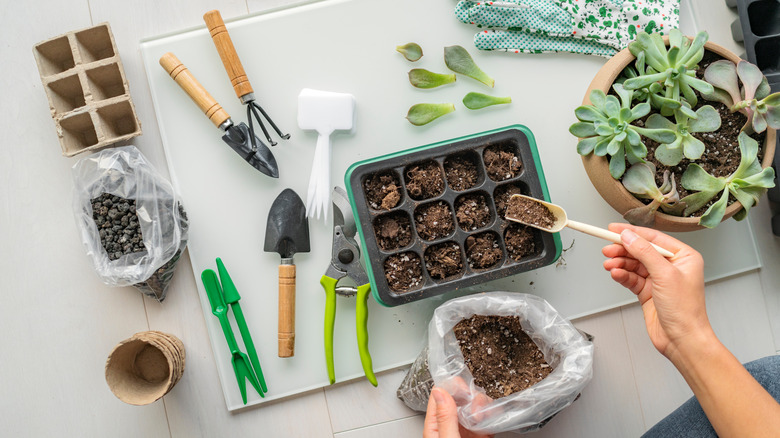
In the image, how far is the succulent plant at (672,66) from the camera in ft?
2.57

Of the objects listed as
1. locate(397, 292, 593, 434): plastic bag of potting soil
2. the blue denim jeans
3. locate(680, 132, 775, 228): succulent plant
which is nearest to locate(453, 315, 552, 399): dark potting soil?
locate(397, 292, 593, 434): plastic bag of potting soil

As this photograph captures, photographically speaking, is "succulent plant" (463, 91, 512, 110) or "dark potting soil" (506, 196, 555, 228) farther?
"succulent plant" (463, 91, 512, 110)

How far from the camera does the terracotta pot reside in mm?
811

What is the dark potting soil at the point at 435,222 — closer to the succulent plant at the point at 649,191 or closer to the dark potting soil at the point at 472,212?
the dark potting soil at the point at 472,212

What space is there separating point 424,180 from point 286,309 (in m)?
0.35

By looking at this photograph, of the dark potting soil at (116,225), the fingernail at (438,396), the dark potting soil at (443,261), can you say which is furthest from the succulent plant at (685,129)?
the dark potting soil at (116,225)

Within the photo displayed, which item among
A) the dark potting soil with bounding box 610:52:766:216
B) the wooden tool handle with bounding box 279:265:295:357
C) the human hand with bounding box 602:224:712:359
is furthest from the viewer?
the wooden tool handle with bounding box 279:265:295:357

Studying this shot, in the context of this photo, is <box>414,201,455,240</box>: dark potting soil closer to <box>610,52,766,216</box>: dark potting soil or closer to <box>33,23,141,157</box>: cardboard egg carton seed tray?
<box>610,52,766,216</box>: dark potting soil

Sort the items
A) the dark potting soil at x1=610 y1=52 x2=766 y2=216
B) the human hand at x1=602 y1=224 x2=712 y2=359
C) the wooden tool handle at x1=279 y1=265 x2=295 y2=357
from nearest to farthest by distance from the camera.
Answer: the human hand at x1=602 y1=224 x2=712 y2=359 < the dark potting soil at x1=610 y1=52 x2=766 y2=216 < the wooden tool handle at x1=279 y1=265 x2=295 y2=357

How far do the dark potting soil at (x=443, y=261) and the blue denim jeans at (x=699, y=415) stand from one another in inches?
17.6

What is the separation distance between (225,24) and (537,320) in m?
0.80

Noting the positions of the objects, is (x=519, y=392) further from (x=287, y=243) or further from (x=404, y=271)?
(x=287, y=243)

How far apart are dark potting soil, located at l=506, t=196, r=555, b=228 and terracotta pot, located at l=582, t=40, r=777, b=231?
10cm

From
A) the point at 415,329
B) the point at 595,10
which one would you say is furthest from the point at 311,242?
the point at 595,10
